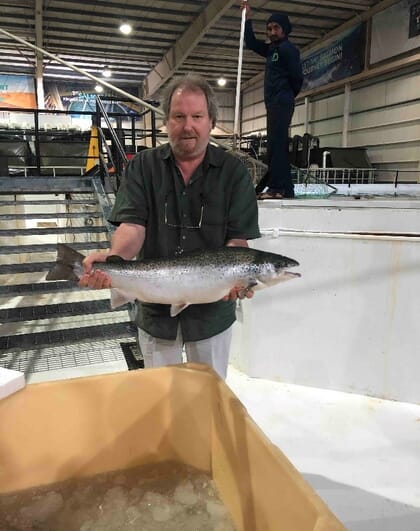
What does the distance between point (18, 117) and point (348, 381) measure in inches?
513

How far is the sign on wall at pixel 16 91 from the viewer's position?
45.6ft

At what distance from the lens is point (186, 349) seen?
1724mm

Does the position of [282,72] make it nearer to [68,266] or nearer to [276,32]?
[276,32]

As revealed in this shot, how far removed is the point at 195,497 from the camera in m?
1.24

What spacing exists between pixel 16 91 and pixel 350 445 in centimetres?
1520

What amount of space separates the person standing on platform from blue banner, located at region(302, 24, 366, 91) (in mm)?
7589

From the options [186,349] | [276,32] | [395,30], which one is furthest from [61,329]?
[395,30]

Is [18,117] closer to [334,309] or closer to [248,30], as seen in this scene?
[248,30]

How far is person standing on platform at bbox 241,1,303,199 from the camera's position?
324 cm

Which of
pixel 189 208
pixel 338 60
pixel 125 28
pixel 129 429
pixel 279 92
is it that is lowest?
pixel 129 429

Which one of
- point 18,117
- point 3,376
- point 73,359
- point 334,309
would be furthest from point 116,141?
point 18,117

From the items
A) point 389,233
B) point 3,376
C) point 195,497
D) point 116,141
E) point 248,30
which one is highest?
point 248,30

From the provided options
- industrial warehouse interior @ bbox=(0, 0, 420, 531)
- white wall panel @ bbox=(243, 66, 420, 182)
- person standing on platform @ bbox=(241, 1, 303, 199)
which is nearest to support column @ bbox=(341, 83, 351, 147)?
white wall panel @ bbox=(243, 66, 420, 182)

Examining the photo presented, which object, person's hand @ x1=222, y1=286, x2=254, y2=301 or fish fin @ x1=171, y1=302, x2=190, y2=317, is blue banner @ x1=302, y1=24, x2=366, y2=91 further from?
fish fin @ x1=171, y1=302, x2=190, y2=317
